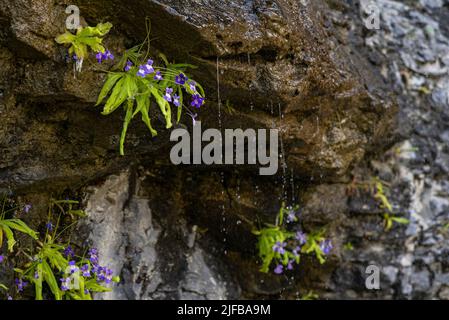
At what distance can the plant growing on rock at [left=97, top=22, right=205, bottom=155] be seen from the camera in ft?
9.28

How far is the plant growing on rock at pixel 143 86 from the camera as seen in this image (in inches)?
111

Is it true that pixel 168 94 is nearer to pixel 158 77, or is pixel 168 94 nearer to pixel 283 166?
pixel 158 77

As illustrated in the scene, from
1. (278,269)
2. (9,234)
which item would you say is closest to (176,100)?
(9,234)

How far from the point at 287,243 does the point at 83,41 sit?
7.54 ft

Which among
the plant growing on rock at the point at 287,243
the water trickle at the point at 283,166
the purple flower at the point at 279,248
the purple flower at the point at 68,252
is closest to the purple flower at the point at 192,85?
the water trickle at the point at 283,166

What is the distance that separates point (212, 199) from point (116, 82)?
1.53 metres

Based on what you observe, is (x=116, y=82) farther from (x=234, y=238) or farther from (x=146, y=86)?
(x=234, y=238)

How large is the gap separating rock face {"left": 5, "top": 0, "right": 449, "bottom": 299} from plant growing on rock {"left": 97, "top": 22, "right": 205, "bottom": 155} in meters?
0.08

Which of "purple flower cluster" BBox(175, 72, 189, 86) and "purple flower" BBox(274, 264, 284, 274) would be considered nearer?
"purple flower cluster" BBox(175, 72, 189, 86)

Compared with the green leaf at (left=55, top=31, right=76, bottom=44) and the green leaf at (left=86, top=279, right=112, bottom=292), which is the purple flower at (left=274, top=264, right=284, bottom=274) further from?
the green leaf at (left=55, top=31, right=76, bottom=44)

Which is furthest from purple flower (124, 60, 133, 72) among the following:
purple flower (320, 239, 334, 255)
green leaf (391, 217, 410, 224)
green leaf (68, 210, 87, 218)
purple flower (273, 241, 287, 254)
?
green leaf (391, 217, 410, 224)

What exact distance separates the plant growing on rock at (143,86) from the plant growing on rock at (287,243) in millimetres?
1478

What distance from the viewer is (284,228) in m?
4.17

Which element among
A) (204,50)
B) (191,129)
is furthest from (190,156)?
(204,50)
